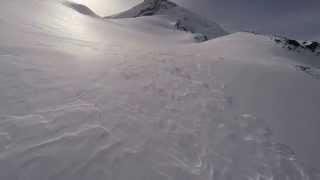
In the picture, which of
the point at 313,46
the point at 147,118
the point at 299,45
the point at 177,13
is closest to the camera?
the point at 147,118

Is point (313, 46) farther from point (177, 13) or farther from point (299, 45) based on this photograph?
point (177, 13)

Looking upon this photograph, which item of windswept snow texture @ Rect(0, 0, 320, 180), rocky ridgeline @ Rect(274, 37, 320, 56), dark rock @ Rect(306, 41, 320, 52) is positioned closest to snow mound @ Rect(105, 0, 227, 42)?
dark rock @ Rect(306, 41, 320, 52)

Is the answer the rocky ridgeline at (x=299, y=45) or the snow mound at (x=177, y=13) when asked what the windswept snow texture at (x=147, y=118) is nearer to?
the rocky ridgeline at (x=299, y=45)

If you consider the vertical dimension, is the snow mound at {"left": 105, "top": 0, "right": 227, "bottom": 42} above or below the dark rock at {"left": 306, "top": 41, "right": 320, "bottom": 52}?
below

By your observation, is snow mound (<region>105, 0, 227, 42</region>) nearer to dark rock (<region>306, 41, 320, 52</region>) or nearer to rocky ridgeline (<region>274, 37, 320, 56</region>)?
dark rock (<region>306, 41, 320, 52</region>)

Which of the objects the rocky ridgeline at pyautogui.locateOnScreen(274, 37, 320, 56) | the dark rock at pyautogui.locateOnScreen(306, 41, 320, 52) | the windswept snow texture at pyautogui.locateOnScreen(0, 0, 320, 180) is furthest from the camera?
the dark rock at pyautogui.locateOnScreen(306, 41, 320, 52)

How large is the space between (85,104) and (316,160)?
15.1 feet

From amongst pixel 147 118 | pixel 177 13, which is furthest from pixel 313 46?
pixel 177 13

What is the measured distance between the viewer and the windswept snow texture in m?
5.62

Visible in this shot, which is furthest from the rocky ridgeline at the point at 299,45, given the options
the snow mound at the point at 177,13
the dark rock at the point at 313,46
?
the snow mound at the point at 177,13

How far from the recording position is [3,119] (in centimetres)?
612

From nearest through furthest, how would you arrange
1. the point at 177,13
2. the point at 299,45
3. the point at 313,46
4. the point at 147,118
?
the point at 147,118 → the point at 299,45 → the point at 313,46 → the point at 177,13

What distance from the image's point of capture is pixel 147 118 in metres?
7.40

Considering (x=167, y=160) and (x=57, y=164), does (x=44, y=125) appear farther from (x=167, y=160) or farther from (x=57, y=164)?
(x=167, y=160)
